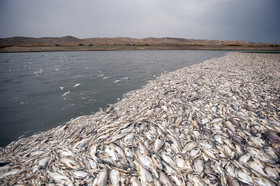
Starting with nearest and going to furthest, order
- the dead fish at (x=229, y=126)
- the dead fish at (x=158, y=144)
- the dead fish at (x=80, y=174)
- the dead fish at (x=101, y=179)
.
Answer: the dead fish at (x=101, y=179) → the dead fish at (x=80, y=174) → the dead fish at (x=158, y=144) → the dead fish at (x=229, y=126)

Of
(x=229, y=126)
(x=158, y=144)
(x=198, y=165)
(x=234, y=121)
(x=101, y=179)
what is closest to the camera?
(x=101, y=179)

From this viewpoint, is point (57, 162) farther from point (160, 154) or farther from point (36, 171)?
point (160, 154)

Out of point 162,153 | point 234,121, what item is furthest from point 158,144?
point 234,121

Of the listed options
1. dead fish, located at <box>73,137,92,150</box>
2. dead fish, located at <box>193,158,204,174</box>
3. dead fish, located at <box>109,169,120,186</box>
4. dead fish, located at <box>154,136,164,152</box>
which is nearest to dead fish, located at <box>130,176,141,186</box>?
dead fish, located at <box>109,169,120,186</box>

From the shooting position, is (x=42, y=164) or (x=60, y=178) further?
(x=42, y=164)

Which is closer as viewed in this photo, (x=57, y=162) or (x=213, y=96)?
(x=57, y=162)

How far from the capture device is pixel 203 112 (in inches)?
172

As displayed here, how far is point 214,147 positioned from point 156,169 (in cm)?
157

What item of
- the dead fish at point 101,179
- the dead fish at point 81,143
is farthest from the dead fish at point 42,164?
the dead fish at point 101,179

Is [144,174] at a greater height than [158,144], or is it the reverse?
[158,144]

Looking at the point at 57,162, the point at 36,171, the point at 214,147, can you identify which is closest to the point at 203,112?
the point at 214,147

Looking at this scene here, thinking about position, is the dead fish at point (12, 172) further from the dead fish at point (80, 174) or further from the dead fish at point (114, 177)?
the dead fish at point (114, 177)

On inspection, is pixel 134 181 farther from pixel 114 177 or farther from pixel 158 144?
pixel 158 144

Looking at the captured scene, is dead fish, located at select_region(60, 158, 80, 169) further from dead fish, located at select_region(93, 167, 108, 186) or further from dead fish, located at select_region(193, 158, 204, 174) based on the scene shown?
dead fish, located at select_region(193, 158, 204, 174)
